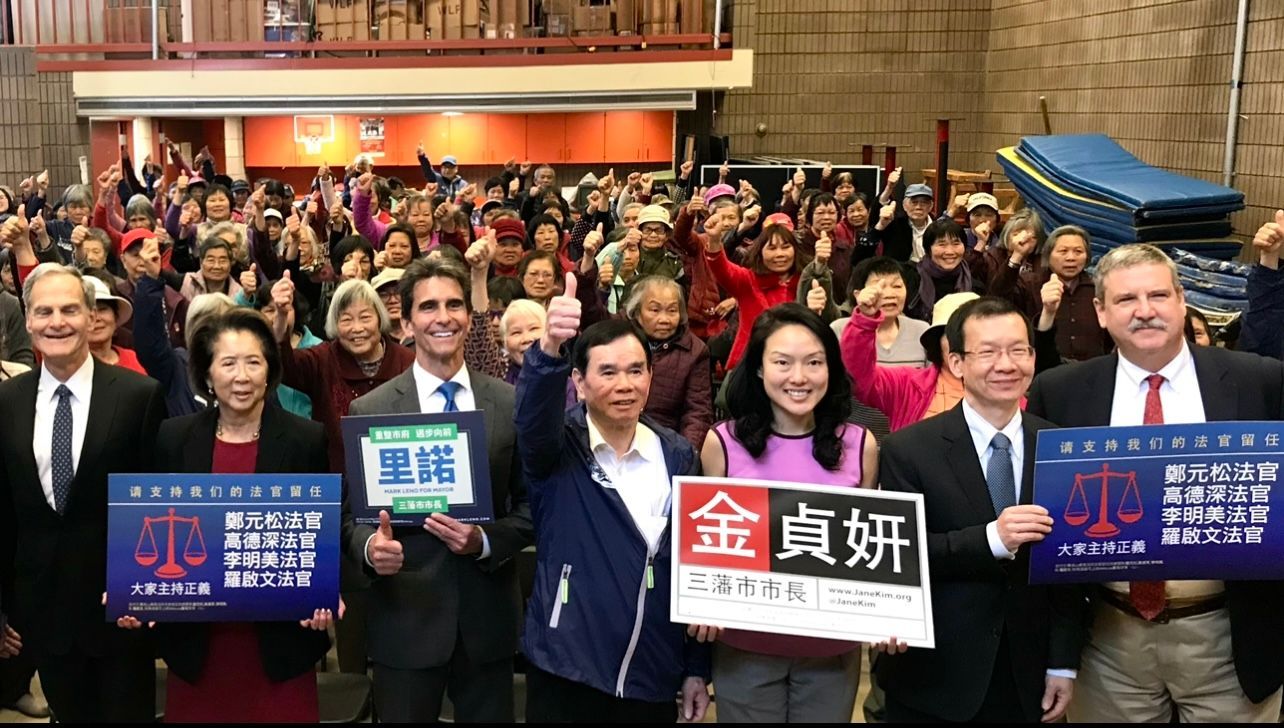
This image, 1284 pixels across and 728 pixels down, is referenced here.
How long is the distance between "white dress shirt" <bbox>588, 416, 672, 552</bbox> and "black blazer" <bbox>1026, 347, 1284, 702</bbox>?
3.35ft

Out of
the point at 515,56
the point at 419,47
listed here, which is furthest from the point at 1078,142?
the point at 419,47

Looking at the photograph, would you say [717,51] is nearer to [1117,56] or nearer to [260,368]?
[1117,56]

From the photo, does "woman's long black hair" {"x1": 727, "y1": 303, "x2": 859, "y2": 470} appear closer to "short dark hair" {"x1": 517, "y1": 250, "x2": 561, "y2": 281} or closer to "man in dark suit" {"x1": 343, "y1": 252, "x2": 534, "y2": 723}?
"man in dark suit" {"x1": 343, "y1": 252, "x2": 534, "y2": 723}

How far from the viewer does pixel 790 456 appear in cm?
301

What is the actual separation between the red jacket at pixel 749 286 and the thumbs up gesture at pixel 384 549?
133 inches

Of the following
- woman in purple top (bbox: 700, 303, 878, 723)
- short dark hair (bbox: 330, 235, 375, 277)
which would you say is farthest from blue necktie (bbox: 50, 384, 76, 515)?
short dark hair (bbox: 330, 235, 375, 277)

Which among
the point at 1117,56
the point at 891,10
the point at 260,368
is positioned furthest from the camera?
the point at 891,10

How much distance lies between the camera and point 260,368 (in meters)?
3.11

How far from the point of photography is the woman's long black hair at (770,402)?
9.84ft

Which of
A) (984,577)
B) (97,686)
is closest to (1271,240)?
(984,577)

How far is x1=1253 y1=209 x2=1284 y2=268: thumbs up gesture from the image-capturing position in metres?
3.61

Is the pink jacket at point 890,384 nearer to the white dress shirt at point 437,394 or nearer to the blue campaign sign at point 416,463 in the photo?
the white dress shirt at point 437,394

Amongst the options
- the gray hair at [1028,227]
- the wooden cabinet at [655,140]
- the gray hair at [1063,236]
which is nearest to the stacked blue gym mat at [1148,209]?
the gray hair at [1028,227]

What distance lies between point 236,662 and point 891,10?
14.7 m
